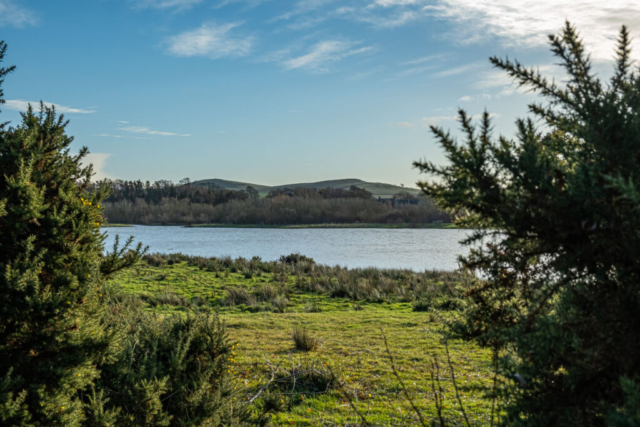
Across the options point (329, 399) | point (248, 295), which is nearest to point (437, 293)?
point (248, 295)

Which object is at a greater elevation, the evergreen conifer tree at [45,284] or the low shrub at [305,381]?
the evergreen conifer tree at [45,284]

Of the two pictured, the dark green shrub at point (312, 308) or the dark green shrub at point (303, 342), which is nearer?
the dark green shrub at point (303, 342)

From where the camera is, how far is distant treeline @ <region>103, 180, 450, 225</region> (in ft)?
284

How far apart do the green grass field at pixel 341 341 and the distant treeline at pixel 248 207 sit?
6126cm

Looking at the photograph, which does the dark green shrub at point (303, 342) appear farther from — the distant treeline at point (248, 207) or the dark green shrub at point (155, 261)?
the distant treeline at point (248, 207)

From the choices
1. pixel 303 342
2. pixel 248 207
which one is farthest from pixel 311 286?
pixel 248 207

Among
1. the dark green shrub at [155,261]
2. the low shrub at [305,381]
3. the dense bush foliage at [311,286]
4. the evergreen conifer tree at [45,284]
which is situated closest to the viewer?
the evergreen conifer tree at [45,284]

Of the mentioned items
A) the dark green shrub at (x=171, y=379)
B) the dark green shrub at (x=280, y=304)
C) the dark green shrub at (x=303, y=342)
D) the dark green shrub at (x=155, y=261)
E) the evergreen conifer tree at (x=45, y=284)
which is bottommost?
the dark green shrub at (x=280, y=304)

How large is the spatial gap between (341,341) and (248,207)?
8611cm

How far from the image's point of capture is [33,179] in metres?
3.76

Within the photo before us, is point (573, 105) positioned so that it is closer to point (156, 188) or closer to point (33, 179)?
point (33, 179)

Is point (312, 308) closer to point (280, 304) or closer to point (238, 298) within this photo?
point (280, 304)

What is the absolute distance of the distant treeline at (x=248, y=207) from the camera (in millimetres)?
86438

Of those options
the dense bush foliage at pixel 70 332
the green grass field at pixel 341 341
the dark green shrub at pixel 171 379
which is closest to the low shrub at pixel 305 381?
the green grass field at pixel 341 341
